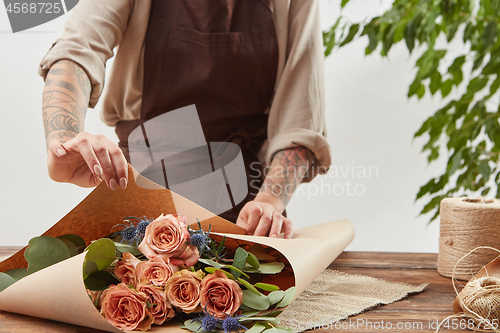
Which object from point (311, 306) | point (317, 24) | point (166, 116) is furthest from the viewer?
point (317, 24)

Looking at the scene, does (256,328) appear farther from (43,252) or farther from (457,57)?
(457,57)

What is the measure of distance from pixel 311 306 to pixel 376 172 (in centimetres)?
170

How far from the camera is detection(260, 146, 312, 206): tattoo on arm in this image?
33.7 inches

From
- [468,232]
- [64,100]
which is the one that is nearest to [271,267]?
[468,232]

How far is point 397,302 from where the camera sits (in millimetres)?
538

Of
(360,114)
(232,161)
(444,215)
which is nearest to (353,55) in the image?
(360,114)

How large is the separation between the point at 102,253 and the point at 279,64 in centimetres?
70

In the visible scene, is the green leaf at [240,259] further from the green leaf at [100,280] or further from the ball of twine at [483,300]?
the ball of twine at [483,300]

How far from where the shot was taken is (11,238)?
1373mm

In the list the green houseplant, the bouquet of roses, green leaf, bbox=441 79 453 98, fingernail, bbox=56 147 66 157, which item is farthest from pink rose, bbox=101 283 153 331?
green leaf, bbox=441 79 453 98

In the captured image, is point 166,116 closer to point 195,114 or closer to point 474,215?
point 195,114

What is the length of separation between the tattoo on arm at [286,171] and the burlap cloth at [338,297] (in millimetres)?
242

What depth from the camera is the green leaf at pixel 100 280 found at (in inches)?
16.6

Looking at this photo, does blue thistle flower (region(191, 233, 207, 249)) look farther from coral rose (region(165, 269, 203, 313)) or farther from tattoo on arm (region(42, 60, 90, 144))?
tattoo on arm (region(42, 60, 90, 144))
